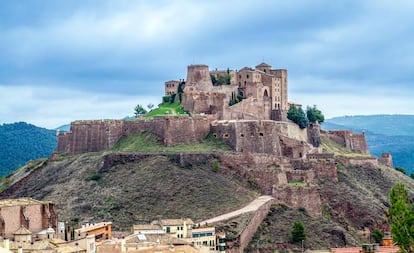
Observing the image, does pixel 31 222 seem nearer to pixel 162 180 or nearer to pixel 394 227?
pixel 162 180

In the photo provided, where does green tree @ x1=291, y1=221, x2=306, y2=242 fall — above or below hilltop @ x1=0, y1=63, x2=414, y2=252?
below

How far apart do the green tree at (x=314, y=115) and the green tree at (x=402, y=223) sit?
6061cm

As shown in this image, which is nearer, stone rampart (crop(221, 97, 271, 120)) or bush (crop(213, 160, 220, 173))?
bush (crop(213, 160, 220, 173))

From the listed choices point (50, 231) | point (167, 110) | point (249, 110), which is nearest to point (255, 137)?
point (249, 110)

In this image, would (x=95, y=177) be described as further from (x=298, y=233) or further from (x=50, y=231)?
(x=50, y=231)

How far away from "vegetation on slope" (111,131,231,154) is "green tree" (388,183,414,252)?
42.1 m

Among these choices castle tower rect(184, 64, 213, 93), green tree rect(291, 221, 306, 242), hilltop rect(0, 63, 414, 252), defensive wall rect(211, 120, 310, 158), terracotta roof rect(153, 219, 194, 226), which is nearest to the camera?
terracotta roof rect(153, 219, 194, 226)

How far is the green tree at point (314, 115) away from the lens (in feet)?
419

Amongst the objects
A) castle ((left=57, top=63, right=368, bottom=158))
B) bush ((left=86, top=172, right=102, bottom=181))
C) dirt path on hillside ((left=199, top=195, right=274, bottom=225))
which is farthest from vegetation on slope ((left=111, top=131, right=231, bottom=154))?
dirt path on hillside ((left=199, top=195, right=274, bottom=225))

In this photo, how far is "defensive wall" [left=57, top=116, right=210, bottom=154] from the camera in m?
110

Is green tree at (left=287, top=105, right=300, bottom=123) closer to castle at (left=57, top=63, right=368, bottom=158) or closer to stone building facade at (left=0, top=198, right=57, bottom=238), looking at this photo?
castle at (left=57, top=63, right=368, bottom=158)

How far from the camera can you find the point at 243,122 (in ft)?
362

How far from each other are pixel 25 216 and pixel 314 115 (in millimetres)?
55257

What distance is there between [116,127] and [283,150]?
18923 millimetres
